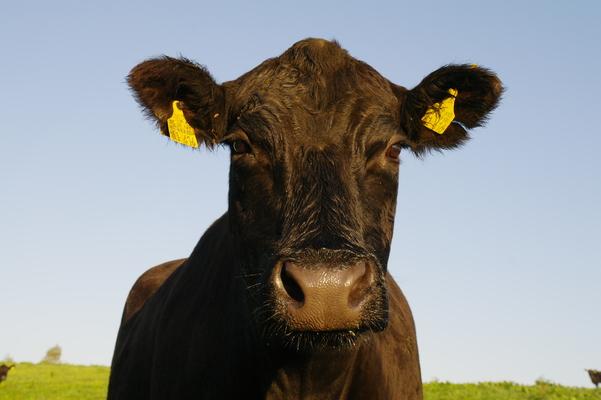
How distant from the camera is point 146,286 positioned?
9.18m

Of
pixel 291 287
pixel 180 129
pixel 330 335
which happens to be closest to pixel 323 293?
pixel 291 287

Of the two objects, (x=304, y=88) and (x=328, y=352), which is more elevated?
(x=304, y=88)

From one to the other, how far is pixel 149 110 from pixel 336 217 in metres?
2.11

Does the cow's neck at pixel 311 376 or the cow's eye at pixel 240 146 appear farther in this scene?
the cow's eye at pixel 240 146

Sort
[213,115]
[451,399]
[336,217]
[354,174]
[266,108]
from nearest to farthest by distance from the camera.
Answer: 1. [336,217]
2. [354,174]
3. [266,108]
4. [213,115]
5. [451,399]

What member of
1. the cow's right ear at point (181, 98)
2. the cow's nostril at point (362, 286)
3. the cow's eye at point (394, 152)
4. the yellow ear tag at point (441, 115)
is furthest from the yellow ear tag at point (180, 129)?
the cow's nostril at point (362, 286)

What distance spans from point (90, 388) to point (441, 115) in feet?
81.1

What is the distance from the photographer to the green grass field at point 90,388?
67.2 ft

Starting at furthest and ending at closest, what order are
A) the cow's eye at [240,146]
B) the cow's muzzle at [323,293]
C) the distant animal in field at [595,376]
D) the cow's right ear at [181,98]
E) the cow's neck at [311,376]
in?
the distant animal in field at [595,376] < the cow's right ear at [181,98] < the cow's eye at [240,146] < the cow's neck at [311,376] < the cow's muzzle at [323,293]

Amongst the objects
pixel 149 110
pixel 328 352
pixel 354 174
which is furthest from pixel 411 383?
pixel 149 110

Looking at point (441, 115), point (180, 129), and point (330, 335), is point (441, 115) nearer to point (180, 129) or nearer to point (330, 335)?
point (180, 129)

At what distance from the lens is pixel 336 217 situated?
4.29 meters

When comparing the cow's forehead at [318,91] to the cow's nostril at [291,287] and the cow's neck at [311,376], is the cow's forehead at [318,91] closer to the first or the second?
the cow's nostril at [291,287]

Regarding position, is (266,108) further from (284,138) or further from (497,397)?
(497,397)
